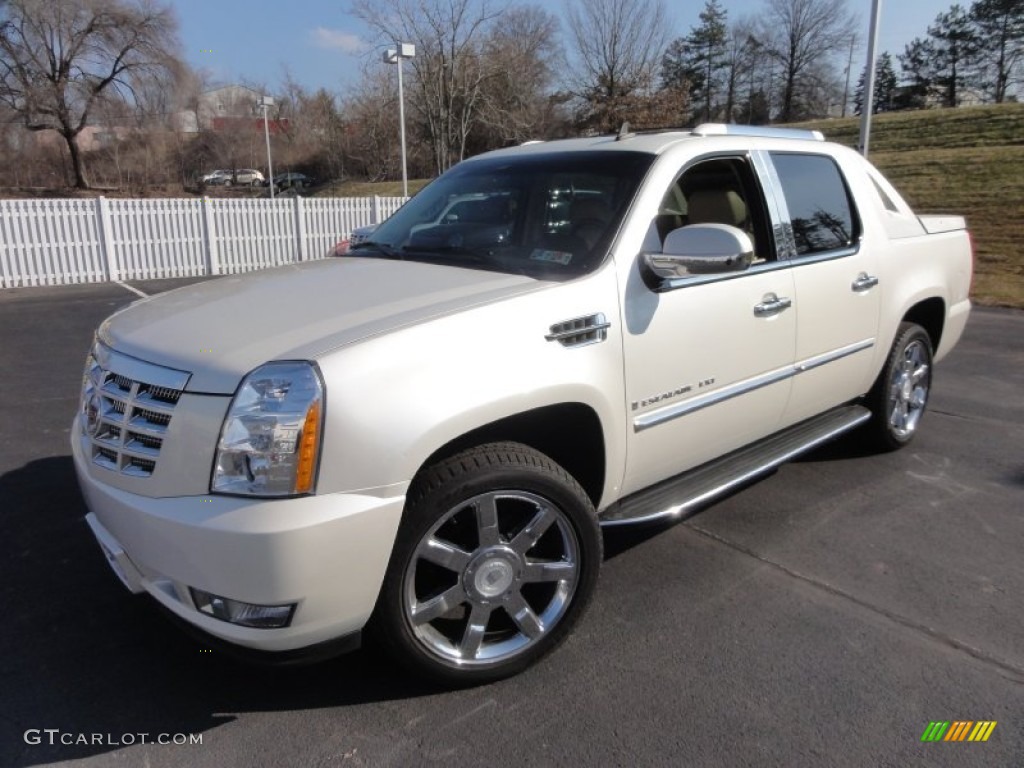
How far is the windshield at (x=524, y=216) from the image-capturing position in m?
3.06

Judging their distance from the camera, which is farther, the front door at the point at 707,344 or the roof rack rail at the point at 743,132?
the roof rack rail at the point at 743,132

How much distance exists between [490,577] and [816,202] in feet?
8.93

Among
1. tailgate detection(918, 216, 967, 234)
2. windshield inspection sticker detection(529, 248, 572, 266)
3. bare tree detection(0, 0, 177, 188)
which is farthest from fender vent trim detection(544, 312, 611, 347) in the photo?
bare tree detection(0, 0, 177, 188)

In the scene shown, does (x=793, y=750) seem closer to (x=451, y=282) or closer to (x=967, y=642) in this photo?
(x=967, y=642)

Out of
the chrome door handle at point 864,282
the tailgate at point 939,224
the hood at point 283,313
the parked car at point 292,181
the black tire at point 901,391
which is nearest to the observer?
the hood at point 283,313

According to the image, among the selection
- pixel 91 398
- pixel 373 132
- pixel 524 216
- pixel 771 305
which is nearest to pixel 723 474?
pixel 771 305

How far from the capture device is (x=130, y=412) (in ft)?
7.80

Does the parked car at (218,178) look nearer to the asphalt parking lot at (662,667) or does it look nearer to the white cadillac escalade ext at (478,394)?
the asphalt parking lot at (662,667)

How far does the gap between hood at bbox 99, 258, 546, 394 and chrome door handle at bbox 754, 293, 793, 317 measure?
1.20 meters

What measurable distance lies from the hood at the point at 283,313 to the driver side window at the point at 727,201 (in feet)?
3.85

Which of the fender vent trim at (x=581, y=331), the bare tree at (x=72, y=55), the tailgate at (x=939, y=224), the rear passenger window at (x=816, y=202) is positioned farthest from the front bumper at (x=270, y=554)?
the bare tree at (x=72, y=55)

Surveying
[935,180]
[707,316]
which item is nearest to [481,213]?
[707,316]

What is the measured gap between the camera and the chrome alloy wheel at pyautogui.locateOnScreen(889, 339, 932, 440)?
4703 millimetres

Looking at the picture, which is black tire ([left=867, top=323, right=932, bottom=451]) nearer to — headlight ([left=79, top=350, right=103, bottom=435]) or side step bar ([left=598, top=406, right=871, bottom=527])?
side step bar ([left=598, top=406, right=871, bottom=527])
